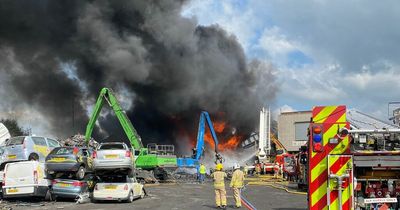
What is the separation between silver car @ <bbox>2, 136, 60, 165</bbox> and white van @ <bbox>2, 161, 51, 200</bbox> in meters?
2.79

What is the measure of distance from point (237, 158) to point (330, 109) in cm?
4968

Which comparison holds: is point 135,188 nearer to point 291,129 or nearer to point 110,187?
point 110,187

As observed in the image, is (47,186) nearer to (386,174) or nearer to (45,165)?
(45,165)

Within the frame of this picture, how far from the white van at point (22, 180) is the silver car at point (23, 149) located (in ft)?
A: 9.16

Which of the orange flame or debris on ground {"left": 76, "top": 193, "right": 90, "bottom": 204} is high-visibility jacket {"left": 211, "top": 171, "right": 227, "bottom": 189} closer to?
debris on ground {"left": 76, "top": 193, "right": 90, "bottom": 204}

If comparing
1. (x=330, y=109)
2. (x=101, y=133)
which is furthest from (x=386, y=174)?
(x=101, y=133)

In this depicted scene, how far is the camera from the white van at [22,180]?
1756cm

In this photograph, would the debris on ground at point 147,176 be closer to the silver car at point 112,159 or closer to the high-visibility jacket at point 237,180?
the silver car at point 112,159

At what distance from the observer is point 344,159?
7367mm

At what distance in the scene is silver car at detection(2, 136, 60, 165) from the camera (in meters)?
20.6

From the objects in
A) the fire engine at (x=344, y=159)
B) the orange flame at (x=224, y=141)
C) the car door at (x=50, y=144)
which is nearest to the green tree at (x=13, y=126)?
the orange flame at (x=224, y=141)

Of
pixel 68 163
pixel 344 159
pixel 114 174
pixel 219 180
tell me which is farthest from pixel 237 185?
pixel 344 159

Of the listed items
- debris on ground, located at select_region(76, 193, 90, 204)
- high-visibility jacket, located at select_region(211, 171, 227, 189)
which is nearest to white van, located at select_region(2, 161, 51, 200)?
debris on ground, located at select_region(76, 193, 90, 204)

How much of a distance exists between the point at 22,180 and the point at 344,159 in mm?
13677
